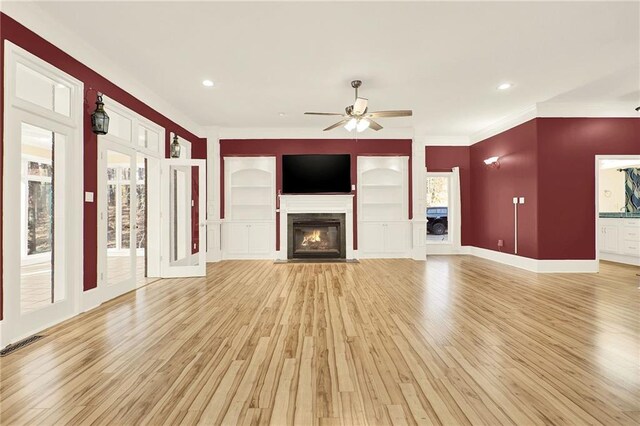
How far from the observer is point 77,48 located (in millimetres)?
3459

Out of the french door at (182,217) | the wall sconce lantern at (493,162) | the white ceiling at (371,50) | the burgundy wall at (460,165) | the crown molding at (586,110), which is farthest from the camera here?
the burgundy wall at (460,165)

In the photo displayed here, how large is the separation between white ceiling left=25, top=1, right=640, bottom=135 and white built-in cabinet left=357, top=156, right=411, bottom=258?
2.12 m

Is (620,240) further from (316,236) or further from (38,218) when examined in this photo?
(38,218)

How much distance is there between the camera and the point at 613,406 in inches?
67.0

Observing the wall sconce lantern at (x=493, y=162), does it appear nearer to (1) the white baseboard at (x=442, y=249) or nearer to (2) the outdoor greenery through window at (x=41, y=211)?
(1) the white baseboard at (x=442, y=249)

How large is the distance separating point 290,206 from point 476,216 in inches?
182

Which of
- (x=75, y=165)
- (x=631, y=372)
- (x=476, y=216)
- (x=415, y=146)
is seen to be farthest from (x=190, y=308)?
(x=476, y=216)

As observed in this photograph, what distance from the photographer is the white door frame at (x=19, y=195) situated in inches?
103

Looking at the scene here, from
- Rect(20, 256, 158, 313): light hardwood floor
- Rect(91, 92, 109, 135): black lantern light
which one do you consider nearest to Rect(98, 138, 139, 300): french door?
Rect(20, 256, 158, 313): light hardwood floor

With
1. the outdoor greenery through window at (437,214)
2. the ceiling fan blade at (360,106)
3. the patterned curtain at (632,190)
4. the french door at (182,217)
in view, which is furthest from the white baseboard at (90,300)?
the patterned curtain at (632,190)

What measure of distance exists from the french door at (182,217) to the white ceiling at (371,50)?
1.24 m

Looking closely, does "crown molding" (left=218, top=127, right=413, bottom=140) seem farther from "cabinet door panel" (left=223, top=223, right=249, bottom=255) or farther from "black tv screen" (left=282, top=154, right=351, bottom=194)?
"cabinet door panel" (left=223, top=223, right=249, bottom=255)

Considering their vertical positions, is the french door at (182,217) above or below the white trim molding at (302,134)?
below

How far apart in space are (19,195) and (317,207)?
207 inches
